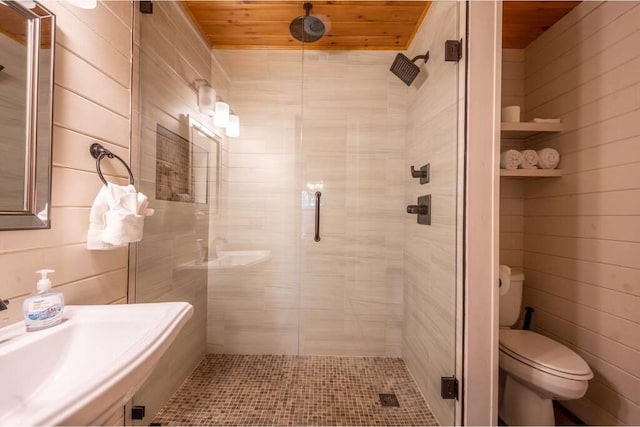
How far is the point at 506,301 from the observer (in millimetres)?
1726

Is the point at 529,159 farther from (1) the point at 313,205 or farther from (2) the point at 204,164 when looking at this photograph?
(2) the point at 204,164

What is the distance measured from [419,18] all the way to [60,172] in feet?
6.81

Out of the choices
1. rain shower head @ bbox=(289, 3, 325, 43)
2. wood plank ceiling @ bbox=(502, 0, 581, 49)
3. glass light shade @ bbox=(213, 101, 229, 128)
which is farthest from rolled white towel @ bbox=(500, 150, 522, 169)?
glass light shade @ bbox=(213, 101, 229, 128)

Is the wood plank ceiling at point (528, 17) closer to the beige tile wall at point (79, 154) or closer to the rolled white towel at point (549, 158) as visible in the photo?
the rolled white towel at point (549, 158)

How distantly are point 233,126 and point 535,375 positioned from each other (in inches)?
88.0

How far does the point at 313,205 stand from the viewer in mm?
1924

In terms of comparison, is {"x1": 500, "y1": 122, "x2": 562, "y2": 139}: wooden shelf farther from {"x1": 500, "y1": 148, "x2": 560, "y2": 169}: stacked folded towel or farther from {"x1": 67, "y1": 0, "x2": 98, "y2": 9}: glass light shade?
{"x1": 67, "y1": 0, "x2": 98, "y2": 9}: glass light shade

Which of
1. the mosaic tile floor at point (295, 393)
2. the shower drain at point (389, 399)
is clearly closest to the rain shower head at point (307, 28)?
the mosaic tile floor at point (295, 393)

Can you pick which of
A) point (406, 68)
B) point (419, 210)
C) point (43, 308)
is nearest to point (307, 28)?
point (406, 68)

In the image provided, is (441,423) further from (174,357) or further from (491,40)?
(491,40)

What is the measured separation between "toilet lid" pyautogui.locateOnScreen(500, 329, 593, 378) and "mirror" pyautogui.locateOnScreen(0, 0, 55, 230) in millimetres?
2123

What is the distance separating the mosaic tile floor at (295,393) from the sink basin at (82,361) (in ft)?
2.93

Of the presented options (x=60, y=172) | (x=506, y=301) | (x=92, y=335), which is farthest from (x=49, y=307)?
(x=506, y=301)

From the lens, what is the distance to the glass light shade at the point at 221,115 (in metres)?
1.81
